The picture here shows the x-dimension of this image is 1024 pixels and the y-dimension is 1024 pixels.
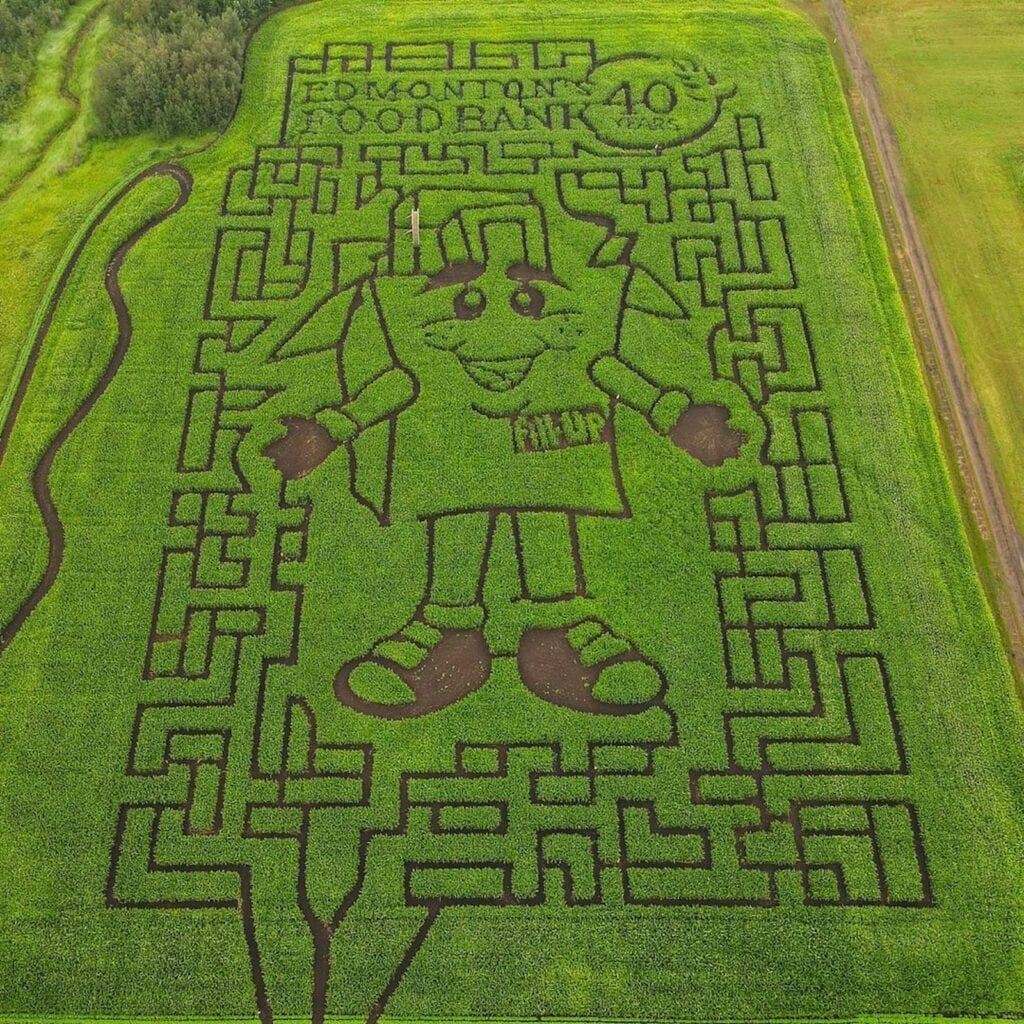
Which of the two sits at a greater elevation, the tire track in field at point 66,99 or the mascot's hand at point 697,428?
the tire track in field at point 66,99

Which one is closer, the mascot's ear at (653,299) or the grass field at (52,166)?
the mascot's ear at (653,299)

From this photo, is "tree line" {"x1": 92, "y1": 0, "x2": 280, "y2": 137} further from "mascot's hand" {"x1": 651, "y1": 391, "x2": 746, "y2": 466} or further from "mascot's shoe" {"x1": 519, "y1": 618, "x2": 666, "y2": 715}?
"mascot's shoe" {"x1": 519, "y1": 618, "x2": 666, "y2": 715}

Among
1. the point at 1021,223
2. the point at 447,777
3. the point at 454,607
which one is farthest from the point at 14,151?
the point at 1021,223

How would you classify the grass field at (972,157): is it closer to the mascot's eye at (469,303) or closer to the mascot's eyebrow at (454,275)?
the mascot's eye at (469,303)

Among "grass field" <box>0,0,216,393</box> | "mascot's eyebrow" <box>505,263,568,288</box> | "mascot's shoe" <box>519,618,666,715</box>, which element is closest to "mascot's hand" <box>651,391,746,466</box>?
"mascot's eyebrow" <box>505,263,568,288</box>

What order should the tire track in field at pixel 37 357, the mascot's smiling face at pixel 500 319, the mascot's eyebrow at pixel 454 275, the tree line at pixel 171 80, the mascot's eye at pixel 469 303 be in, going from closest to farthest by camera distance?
1. the tire track in field at pixel 37 357
2. the mascot's smiling face at pixel 500 319
3. the mascot's eye at pixel 469 303
4. the mascot's eyebrow at pixel 454 275
5. the tree line at pixel 171 80

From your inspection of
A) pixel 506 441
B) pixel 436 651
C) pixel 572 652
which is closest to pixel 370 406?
pixel 506 441

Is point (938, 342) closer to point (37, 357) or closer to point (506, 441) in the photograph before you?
point (506, 441)

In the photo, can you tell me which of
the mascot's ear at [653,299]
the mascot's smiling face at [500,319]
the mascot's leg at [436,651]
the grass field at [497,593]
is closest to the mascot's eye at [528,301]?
the mascot's smiling face at [500,319]
